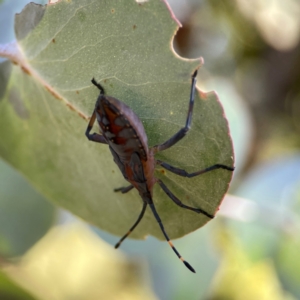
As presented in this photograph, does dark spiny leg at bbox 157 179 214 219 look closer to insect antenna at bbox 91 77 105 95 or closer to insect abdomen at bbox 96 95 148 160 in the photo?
insect abdomen at bbox 96 95 148 160

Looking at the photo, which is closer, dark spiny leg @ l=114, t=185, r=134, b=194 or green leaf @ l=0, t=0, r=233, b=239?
green leaf @ l=0, t=0, r=233, b=239

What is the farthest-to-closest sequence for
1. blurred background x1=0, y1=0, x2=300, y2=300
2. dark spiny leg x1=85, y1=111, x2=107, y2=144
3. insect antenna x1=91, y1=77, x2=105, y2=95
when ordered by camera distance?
blurred background x1=0, y1=0, x2=300, y2=300 → dark spiny leg x1=85, y1=111, x2=107, y2=144 → insect antenna x1=91, y1=77, x2=105, y2=95

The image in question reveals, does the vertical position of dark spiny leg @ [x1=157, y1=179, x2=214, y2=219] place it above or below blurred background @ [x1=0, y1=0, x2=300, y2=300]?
above

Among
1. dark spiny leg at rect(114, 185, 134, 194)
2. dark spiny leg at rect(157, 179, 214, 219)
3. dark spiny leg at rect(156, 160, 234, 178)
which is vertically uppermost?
dark spiny leg at rect(156, 160, 234, 178)

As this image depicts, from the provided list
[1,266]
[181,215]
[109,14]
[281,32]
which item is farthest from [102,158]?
[281,32]

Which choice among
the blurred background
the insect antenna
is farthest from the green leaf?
the blurred background

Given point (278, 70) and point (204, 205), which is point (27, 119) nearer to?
point (204, 205)

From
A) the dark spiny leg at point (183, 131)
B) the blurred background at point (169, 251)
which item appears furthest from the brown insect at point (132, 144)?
the blurred background at point (169, 251)

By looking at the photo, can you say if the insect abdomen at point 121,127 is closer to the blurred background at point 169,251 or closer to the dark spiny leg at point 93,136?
the dark spiny leg at point 93,136

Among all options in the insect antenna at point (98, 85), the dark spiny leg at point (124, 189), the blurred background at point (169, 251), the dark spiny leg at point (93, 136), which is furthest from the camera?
the blurred background at point (169, 251)
